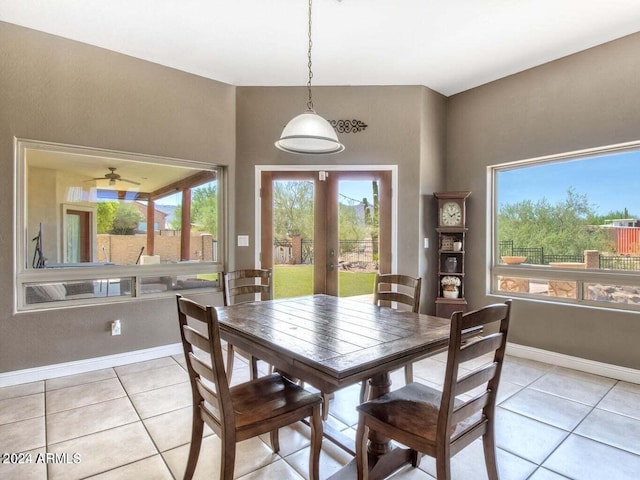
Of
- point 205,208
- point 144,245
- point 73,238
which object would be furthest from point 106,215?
point 205,208

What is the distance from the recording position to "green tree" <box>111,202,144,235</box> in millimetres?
3688

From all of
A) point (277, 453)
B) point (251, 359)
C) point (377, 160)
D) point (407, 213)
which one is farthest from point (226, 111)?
point (277, 453)

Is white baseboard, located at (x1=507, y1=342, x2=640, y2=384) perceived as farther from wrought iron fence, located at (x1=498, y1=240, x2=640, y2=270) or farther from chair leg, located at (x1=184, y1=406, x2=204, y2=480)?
chair leg, located at (x1=184, y1=406, x2=204, y2=480)

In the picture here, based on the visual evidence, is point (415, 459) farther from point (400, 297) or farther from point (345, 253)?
point (345, 253)

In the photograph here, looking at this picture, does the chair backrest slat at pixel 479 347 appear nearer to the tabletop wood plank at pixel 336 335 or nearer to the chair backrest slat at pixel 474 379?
the chair backrest slat at pixel 474 379

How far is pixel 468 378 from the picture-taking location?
4.79ft

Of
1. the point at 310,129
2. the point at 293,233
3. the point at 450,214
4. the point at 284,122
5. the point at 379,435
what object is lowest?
the point at 379,435

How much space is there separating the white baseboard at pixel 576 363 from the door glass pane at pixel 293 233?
2.44 meters

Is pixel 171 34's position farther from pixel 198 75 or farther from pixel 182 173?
pixel 182 173

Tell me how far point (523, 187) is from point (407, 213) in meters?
1.32

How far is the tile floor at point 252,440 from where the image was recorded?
6.40 feet

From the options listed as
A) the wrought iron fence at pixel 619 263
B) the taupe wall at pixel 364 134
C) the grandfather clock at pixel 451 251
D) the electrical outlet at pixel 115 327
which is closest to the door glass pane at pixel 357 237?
the taupe wall at pixel 364 134

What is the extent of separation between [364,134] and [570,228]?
2435 millimetres

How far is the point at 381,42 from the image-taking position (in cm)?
335
